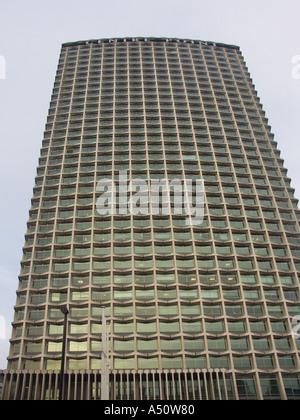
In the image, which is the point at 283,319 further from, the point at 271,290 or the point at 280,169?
the point at 280,169

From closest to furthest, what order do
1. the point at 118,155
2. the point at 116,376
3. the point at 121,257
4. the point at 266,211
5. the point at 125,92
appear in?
the point at 116,376 < the point at 121,257 < the point at 266,211 < the point at 118,155 < the point at 125,92

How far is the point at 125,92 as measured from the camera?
3492 inches

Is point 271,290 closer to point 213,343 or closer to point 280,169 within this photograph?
point 213,343

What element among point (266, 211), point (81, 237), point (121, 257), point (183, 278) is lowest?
point (183, 278)

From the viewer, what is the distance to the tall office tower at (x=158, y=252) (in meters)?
52.4

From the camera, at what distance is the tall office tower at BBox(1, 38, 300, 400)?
5238 centimetres

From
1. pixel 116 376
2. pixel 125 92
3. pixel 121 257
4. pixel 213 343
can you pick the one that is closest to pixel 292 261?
pixel 213 343

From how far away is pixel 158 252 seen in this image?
63344mm

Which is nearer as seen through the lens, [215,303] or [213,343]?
[213,343]

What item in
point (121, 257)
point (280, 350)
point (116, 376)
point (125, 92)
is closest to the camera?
point (116, 376)

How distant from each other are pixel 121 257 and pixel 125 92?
146 ft

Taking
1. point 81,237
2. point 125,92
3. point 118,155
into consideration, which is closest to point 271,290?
point 81,237

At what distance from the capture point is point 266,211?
7125cm

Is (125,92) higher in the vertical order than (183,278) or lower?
higher
